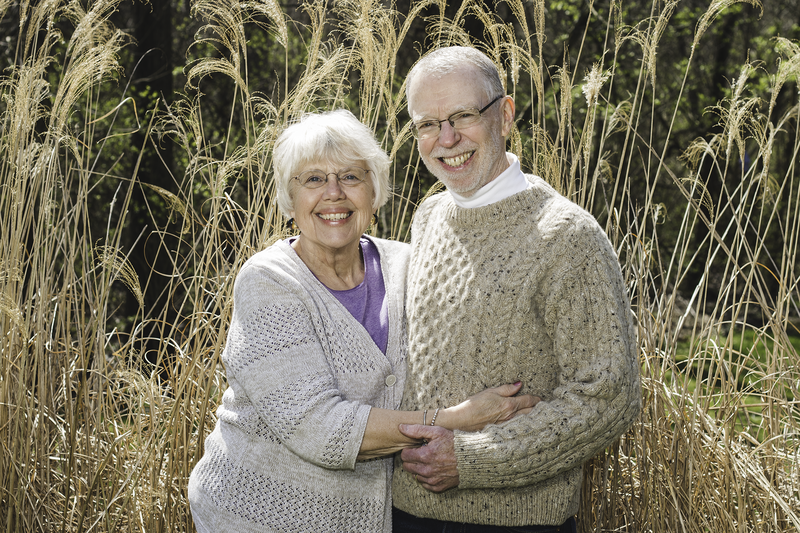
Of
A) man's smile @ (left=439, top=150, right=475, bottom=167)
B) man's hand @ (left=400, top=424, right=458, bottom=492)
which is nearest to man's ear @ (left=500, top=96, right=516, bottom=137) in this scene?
man's smile @ (left=439, top=150, right=475, bottom=167)

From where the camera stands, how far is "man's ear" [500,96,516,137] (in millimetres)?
1682

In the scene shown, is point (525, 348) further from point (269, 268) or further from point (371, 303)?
point (269, 268)

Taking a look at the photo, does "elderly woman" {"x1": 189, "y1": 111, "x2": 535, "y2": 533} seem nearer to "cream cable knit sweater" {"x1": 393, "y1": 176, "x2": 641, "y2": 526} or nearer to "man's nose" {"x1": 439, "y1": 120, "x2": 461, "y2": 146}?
"cream cable knit sweater" {"x1": 393, "y1": 176, "x2": 641, "y2": 526}

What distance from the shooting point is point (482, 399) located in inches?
60.3

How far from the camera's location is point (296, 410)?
1.53 m

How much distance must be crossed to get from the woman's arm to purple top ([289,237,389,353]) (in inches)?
9.1

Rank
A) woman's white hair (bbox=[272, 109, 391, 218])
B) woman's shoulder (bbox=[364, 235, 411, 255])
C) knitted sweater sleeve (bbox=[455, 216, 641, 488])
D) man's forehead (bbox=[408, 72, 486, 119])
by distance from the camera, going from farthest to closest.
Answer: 1. woman's shoulder (bbox=[364, 235, 411, 255])
2. woman's white hair (bbox=[272, 109, 391, 218])
3. man's forehead (bbox=[408, 72, 486, 119])
4. knitted sweater sleeve (bbox=[455, 216, 641, 488])

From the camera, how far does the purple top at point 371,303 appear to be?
5.71ft

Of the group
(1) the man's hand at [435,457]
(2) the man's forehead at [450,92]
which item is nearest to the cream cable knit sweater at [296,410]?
(1) the man's hand at [435,457]

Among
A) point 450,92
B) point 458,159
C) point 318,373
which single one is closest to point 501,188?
point 458,159

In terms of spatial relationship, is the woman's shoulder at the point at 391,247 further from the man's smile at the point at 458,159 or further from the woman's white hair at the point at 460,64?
the woman's white hair at the point at 460,64

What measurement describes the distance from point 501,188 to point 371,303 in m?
0.44

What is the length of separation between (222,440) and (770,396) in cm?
159

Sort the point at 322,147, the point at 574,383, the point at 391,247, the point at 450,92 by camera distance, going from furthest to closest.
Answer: the point at 391,247 < the point at 322,147 < the point at 450,92 < the point at 574,383
